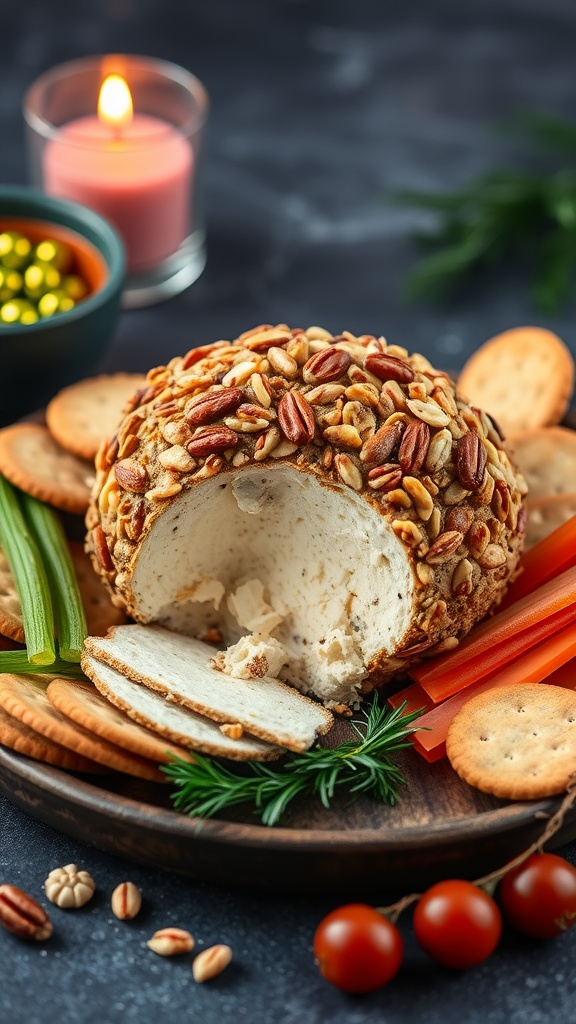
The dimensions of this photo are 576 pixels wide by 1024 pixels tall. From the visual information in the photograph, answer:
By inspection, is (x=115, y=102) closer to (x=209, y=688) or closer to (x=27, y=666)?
(x=27, y=666)

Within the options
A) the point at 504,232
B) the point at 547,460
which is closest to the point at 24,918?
the point at 547,460

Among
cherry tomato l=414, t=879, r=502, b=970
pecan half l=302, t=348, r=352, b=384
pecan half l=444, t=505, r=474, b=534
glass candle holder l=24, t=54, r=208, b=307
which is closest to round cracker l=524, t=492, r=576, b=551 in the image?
pecan half l=444, t=505, r=474, b=534

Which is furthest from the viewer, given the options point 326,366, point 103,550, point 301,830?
point 103,550

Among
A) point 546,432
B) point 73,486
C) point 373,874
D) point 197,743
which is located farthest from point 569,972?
point 73,486

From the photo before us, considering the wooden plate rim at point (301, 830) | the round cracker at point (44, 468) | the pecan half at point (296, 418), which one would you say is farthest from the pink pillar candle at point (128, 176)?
the wooden plate rim at point (301, 830)

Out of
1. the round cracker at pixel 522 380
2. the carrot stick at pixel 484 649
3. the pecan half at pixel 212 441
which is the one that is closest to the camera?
the pecan half at pixel 212 441

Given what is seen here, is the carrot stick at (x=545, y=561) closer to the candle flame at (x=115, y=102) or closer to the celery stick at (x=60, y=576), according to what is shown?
the celery stick at (x=60, y=576)

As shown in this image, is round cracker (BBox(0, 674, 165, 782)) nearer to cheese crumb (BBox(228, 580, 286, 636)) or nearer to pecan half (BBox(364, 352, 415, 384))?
cheese crumb (BBox(228, 580, 286, 636))
